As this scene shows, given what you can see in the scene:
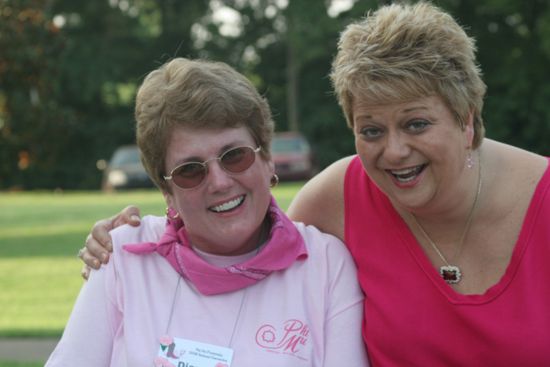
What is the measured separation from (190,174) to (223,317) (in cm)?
52

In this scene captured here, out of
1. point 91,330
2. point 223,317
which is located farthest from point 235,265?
point 91,330

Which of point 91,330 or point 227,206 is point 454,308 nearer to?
point 227,206

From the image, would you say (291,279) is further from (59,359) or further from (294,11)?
(294,11)

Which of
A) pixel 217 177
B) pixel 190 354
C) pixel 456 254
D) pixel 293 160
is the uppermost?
pixel 217 177

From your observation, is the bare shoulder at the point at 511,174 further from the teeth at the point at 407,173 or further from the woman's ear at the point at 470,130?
the teeth at the point at 407,173

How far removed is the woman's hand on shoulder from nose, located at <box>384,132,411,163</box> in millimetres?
1005

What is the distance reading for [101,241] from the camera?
3117 millimetres

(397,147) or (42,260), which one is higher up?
(397,147)

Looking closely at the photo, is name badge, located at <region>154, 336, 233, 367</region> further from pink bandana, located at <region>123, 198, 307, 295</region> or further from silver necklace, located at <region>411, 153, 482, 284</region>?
silver necklace, located at <region>411, 153, 482, 284</region>

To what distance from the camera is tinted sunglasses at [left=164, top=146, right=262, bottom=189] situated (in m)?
2.90

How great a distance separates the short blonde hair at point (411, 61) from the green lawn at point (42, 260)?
4.34 metres

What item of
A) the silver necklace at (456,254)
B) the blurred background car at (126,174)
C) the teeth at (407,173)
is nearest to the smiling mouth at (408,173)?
→ the teeth at (407,173)

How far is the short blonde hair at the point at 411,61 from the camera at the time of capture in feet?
9.22

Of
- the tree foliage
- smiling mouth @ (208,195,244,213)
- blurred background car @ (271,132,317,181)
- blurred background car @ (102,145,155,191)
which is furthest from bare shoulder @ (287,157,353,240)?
the tree foliage
